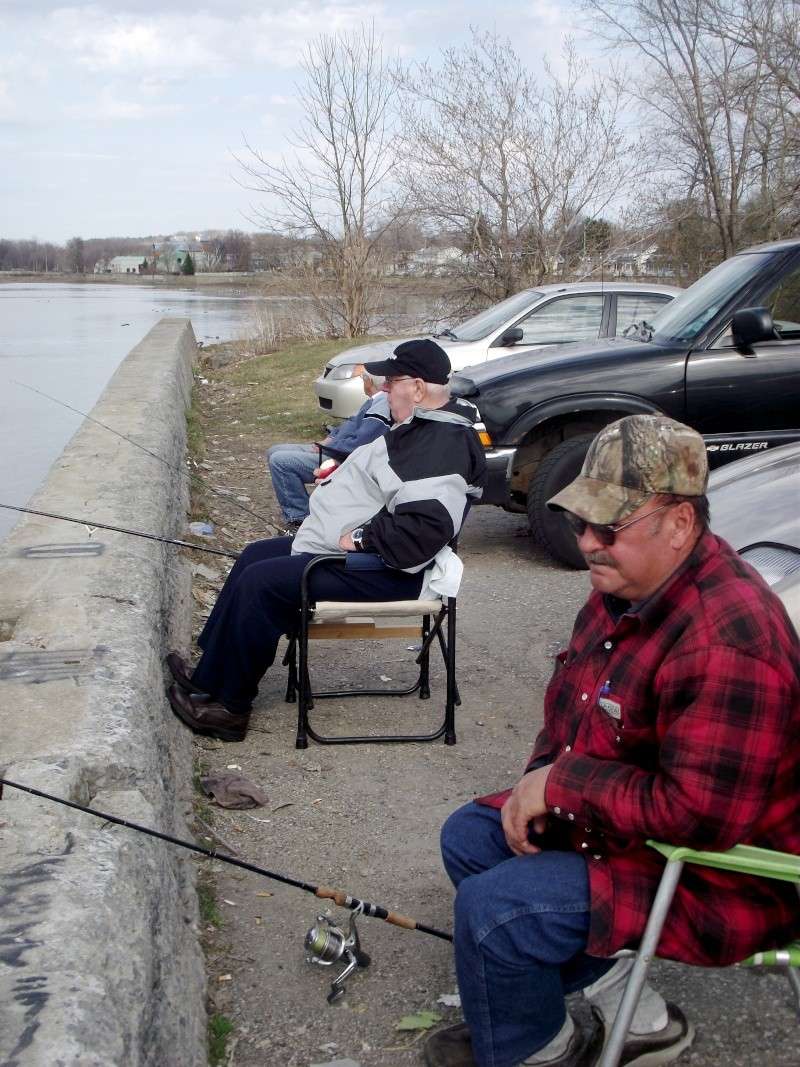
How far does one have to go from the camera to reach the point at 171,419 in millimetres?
10297

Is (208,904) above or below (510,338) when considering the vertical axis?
below

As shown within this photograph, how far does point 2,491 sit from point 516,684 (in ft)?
14.4

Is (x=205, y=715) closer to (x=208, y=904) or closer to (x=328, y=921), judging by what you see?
(x=208, y=904)

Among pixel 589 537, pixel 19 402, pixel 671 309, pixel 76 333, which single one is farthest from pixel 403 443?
pixel 76 333

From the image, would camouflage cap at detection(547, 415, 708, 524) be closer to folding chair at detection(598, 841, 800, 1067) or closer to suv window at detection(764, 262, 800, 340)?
folding chair at detection(598, 841, 800, 1067)

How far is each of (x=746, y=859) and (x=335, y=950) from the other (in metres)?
1.27

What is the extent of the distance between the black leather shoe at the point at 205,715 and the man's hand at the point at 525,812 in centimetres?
217

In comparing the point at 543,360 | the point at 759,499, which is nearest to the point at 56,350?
the point at 543,360

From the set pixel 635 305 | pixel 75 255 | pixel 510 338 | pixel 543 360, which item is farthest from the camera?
pixel 75 255

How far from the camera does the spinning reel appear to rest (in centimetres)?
314

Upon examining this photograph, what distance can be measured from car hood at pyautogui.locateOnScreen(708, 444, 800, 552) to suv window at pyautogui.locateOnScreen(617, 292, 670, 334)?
5.98 m

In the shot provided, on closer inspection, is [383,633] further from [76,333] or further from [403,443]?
[76,333]

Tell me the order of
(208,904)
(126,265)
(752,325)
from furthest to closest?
(126,265) < (752,325) < (208,904)

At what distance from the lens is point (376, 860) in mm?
3842
